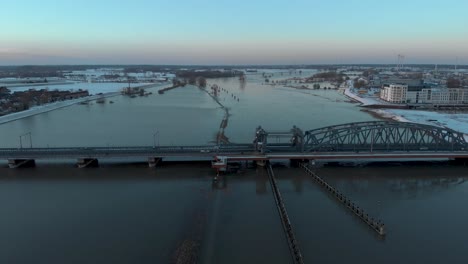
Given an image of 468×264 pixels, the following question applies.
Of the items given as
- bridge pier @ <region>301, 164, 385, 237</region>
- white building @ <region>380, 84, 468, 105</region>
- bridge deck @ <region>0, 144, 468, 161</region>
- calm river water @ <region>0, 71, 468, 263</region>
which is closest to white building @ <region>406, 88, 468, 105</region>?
white building @ <region>380, 84, 468, 105</region>

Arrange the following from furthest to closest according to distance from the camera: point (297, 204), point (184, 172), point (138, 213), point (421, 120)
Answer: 1. point (421, 120)
2. point (184, 172)
3. point (297, 204)
4. point (138, 213)

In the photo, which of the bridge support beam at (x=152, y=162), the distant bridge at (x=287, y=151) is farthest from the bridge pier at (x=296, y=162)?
the bridge support beam at (x=152, y=162)

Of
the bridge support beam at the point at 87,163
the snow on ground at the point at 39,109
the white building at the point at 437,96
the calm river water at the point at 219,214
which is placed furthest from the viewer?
the white building at the point at 437,96

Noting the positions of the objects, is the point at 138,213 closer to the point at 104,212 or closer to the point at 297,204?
the point at 104,212

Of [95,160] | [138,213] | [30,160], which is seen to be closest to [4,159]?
[30,160]

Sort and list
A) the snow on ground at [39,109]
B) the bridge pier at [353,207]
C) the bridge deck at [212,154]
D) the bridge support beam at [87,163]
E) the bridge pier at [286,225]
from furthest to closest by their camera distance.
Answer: the snow on ground at [39,109] → the bridge support beam at [87,163] → the bridge deck at [212,154] → the bridge pier at [353,207] → the bridge pier at [286,225]

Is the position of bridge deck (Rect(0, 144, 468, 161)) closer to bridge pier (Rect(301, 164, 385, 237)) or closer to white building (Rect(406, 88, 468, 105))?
bridge pier (Rect(301, 164, 385, 237))

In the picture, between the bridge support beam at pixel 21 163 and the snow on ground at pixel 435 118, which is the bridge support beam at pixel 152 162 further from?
the snow on ground at pixel 435 118
